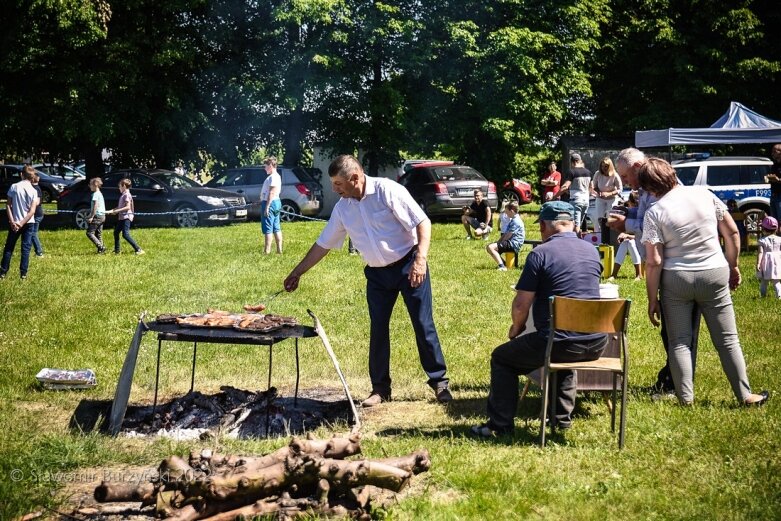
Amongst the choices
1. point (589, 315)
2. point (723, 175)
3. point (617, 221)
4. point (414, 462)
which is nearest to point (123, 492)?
point (414, 462)

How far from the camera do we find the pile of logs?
14.6 ft

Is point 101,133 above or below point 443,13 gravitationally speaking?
below

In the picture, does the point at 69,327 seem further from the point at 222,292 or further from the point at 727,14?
the point at 727,14

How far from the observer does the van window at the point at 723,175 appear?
20906 millimetres

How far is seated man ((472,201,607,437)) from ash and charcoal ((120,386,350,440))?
1311mm

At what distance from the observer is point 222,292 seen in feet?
43.2

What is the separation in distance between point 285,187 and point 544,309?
2052 cm

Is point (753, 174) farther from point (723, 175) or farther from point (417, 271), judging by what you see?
point (417, 271)

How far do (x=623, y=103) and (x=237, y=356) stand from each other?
29.2 meters

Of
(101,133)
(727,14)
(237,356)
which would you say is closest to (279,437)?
(237,356)

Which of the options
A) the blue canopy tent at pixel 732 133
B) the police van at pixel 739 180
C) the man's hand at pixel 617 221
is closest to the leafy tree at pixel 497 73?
the police van at pixel 739 180

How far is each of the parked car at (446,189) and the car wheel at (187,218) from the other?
20.3 feet

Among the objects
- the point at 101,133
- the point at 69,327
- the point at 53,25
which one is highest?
the point at 53,25

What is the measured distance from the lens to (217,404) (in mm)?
7164
